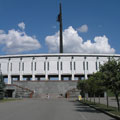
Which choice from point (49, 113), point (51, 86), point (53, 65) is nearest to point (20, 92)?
point (51, 86)

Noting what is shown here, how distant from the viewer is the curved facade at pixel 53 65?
80.2 metres

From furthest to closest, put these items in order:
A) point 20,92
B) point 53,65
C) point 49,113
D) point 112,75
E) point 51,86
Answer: point 53,65
point 51,86
point 20,92
point 112,75
point 49,113

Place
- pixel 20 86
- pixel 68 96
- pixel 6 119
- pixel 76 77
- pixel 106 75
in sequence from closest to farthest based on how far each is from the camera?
pixel 6 119, pixel 106 75, pixel 68 96, pixel 20 86, pixel 76 77

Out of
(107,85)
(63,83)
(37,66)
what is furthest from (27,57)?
(107,85)

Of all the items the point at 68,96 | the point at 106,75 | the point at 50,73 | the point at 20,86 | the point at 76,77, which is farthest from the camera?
the point at 76,77

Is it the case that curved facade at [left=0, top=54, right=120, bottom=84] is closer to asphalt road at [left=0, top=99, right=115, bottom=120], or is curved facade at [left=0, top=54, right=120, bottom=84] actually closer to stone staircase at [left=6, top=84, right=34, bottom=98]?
stone staircase at [left=6, top=84, right=34, bottom=98]

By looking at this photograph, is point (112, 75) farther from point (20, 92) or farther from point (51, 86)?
point (51, 86)

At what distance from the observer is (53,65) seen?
80.6 metres

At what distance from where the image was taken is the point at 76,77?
88.4 m

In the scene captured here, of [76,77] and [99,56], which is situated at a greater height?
[99,56]

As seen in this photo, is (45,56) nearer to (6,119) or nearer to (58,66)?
(58,66)

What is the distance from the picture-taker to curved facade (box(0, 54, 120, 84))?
80.2m

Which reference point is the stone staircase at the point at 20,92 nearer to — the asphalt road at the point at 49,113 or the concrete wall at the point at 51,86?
the concrete wall at the point at 51,86

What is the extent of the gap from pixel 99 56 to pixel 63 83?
20.7m
